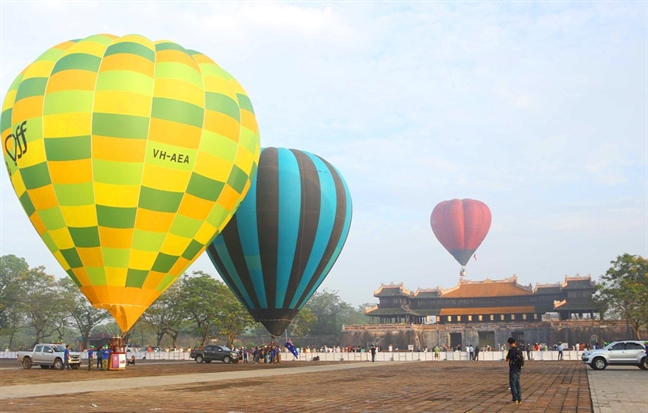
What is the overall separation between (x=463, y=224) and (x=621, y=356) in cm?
6833

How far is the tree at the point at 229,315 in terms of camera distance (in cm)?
7369

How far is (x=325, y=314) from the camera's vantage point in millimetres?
123875

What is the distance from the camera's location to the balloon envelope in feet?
328

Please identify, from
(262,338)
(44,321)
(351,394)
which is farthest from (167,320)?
(351,394)

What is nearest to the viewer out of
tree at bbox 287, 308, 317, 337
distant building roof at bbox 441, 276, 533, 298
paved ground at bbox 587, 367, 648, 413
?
paved ground at bbox 587, 367, 648, 413

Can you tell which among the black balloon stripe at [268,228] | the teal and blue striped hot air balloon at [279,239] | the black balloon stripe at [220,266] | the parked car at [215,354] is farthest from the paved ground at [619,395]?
the parked car at [215,354]

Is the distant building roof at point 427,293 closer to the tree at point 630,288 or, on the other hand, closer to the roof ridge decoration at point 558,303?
the roof ridge decoration at point 558,303

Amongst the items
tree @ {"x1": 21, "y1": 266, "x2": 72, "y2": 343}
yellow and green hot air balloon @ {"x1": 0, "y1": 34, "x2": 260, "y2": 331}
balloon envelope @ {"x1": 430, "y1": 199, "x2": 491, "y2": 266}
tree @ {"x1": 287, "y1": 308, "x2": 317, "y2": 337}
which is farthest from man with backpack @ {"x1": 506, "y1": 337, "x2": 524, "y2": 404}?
balloon envelope @ {"x1": 430, "y1": 199, "x2": 491, "y2": 266}

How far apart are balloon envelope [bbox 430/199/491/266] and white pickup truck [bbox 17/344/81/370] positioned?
74.4m

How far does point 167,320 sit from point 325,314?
166 ft

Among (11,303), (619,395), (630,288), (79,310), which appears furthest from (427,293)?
(619,395)

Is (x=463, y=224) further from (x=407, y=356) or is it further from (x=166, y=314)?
(x=166, y=314)

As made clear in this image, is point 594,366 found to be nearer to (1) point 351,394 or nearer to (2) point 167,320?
(1) point 351,394

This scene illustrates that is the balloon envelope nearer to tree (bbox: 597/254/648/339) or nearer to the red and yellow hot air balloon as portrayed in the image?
the red and yellow hot air balloon
